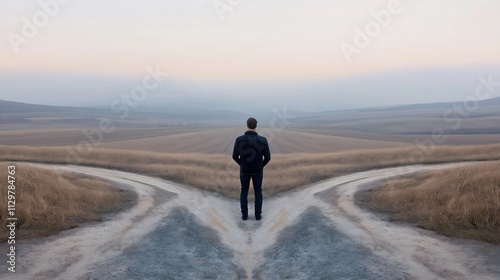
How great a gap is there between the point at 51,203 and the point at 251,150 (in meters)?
7.47

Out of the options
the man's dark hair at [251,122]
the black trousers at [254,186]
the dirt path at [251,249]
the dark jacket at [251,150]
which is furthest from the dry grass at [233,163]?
the man's dark hair at [251,122]

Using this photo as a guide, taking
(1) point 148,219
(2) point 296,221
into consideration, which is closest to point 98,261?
(1) point 148,219

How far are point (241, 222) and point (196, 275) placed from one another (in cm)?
474

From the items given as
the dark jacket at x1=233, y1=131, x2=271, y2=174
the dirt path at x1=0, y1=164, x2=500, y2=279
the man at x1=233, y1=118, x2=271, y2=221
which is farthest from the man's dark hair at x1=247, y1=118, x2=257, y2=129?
the dirt path at x1=0, y1=164, x2=500, y2=279

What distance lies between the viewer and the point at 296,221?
1205 cm

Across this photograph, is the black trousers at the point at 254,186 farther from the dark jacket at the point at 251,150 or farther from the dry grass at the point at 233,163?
the dry grass at the point at 233,163

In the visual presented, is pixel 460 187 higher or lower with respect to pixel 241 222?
higher

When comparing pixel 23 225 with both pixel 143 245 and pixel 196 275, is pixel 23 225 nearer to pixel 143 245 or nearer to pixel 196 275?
pixel 143 245

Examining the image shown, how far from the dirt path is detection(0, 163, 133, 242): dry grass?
0.88 m

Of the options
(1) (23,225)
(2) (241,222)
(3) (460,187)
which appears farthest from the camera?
(3) (460,187)

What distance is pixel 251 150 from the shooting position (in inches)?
463

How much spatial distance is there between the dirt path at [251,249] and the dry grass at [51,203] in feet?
2.90

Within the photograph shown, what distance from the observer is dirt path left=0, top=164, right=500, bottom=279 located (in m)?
7.92

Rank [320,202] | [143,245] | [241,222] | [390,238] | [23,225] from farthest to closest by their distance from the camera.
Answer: [320,202]
[241,222]
[23,225]
[390,238]
[143,245]
